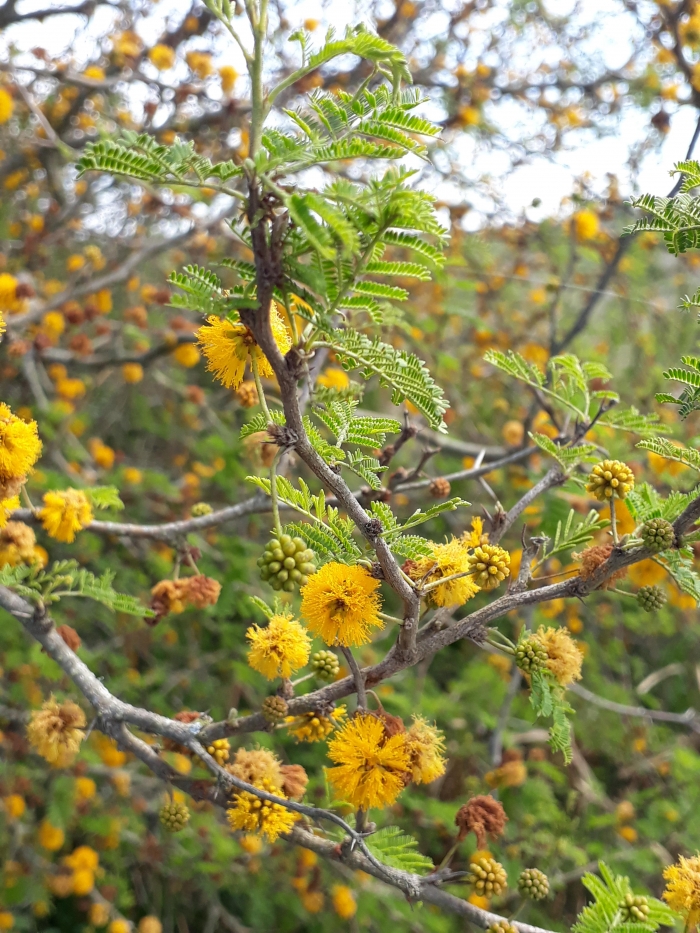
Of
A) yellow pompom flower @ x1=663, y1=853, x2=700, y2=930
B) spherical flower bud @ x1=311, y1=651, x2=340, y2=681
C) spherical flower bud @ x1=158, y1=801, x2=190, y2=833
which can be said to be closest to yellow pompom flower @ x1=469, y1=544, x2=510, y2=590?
spherical flower bud @ x1=311, y1=651, x2=340, y2=681

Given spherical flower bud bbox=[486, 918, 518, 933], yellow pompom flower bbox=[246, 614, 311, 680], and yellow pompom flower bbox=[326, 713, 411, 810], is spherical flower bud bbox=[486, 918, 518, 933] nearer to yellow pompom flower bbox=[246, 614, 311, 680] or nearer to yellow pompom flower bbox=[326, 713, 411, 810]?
yellow pompom flower bbox=[326, 713, 411, 810]

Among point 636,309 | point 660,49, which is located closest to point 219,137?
point 660,49

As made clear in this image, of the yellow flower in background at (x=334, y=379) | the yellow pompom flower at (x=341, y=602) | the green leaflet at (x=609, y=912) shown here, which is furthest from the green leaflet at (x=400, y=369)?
the yellow flower in background at (x=334, y=379)

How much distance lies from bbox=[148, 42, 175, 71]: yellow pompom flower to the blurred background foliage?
0.02 m

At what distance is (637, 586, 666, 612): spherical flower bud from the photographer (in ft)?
5.87

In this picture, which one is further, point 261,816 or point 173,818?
point 173,818

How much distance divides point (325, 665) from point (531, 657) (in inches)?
24.2

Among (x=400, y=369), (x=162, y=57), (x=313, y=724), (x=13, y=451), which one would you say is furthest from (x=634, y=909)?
(x=162, y=57)

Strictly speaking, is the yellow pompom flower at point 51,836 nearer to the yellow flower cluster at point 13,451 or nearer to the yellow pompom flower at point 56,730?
the yellow pompom flower at point 56,730

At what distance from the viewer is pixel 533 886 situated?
193 cm

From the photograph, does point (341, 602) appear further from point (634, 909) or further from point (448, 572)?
point (634, 909)

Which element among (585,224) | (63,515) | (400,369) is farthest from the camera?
(585,224)

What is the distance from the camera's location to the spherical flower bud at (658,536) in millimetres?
1485

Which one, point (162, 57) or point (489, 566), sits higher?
point (162, 57)
